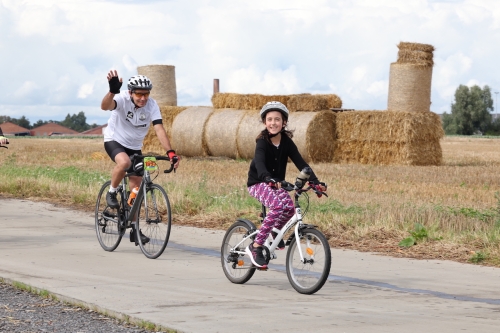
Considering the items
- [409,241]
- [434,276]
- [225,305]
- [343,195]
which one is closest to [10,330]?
[225,305]

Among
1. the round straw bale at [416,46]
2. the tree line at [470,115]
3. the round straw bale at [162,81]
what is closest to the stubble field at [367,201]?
the round straw bale at [416,46]

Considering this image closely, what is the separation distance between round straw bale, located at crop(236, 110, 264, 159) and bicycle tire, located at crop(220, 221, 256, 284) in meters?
17.2

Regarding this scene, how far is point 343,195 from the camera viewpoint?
15.1 m

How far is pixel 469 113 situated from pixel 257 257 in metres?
96.2

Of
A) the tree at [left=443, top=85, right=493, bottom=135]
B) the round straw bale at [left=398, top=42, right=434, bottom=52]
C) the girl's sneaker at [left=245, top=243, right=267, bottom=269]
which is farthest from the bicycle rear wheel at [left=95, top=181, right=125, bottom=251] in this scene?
the tree at [left=443, top=85, right=493, bottom=135]

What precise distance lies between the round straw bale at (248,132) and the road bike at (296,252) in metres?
17.4

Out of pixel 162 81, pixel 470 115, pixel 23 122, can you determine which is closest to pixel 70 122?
pixel 23 122

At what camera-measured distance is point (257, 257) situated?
25.1 feet

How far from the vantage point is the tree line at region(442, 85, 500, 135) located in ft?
330

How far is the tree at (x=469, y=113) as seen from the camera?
100500mm

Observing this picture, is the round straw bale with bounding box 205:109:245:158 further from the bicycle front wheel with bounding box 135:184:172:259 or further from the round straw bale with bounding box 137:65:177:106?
the bicycle front wheel with bounding box 135:184:172:259

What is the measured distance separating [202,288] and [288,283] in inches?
30.7

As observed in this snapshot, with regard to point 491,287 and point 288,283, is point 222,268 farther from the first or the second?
point 491,287

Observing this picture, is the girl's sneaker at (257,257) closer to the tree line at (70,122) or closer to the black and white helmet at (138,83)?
the black and white helmet at (138,83)
